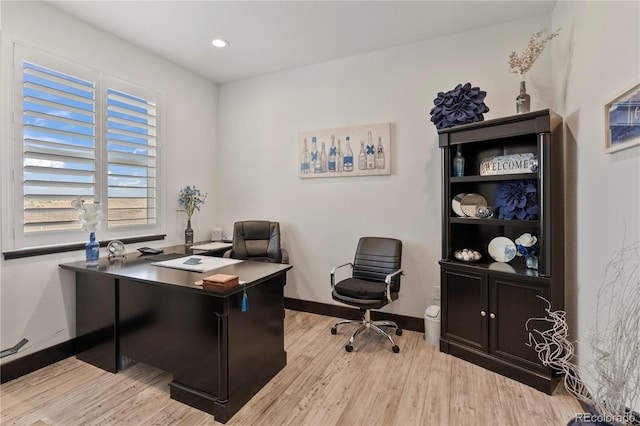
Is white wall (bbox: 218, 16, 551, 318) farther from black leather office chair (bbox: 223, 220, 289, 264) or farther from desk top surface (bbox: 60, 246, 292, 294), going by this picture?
desk top surface (bbox: 60, 246, 292, 294)

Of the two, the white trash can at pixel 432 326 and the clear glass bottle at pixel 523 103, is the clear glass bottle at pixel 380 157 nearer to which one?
the clear glass bottle at pixel 523 103

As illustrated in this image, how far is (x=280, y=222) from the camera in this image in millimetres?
3865

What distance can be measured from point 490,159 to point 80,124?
355 centimetres

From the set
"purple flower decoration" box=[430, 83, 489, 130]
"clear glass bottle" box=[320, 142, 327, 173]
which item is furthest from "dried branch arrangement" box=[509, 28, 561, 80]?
"clear glass bottle" box=[320, 142, 327, 173]

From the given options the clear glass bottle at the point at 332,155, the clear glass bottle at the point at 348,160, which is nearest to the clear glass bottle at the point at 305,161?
the clear glass bottle at the point at 332,155

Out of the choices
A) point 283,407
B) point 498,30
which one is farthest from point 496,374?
point 498,30

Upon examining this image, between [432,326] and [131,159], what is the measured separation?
336cm

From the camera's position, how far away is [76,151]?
8.64 feet

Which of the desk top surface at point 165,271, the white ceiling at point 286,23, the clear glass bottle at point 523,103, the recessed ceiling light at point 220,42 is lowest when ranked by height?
the desk top surface at point 165,271

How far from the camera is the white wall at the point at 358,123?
2.89m

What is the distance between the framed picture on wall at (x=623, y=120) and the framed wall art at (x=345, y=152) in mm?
1759

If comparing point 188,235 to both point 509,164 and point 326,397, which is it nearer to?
point 326,397

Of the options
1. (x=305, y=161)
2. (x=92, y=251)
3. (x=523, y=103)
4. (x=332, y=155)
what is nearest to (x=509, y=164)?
(x=523, y=103)

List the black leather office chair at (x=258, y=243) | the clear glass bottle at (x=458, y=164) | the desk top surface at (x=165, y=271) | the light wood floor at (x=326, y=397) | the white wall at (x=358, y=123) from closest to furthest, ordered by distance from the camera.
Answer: the light wood floor at (x=326, y=397) < the desk top surface at (x=165, y=271) < the clear glass bottle at (x=458, y=164) < the white wall at (x=358, y=123) < the black leather office chair at (x=258, y=243)
